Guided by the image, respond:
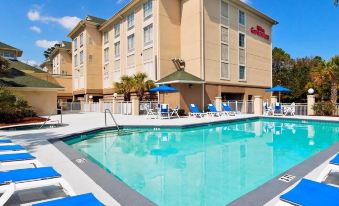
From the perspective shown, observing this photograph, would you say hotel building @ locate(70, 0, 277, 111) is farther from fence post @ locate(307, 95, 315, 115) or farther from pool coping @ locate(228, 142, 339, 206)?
pool coping @ locate(228, 142, 339, 206)

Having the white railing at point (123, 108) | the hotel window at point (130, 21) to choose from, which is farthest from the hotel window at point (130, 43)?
the white railing at point (123, 108)

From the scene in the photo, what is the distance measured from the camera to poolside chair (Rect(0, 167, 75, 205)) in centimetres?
348

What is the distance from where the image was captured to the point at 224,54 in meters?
24.8

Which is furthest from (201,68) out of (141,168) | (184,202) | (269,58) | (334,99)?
(184,202)

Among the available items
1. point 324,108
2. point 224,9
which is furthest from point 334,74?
point 224,9

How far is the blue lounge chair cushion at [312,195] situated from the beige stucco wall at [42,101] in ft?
77.6

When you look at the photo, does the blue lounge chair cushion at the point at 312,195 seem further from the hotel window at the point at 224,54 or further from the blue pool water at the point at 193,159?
the hotel window at the point at 224,54

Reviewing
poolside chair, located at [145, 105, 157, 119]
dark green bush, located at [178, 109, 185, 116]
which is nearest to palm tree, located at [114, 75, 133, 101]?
poolside chair, located at [145, 105, 157, 119]

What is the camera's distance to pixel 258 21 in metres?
29.4

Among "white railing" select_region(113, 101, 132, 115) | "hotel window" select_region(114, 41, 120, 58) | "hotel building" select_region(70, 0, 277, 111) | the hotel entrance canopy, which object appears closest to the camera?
the hotel entrance canopy

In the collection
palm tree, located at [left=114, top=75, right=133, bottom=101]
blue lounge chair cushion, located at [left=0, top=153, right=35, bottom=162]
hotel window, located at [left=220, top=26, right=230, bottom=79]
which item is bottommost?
blue lounge chair cushion, located at [left=0, top=153, right=35, bottom=162]

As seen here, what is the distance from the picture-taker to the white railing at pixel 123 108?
22.2 m

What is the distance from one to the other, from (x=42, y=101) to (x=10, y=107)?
6.40 m

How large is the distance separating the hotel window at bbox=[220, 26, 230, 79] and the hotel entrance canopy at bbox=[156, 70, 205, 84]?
3.75m
